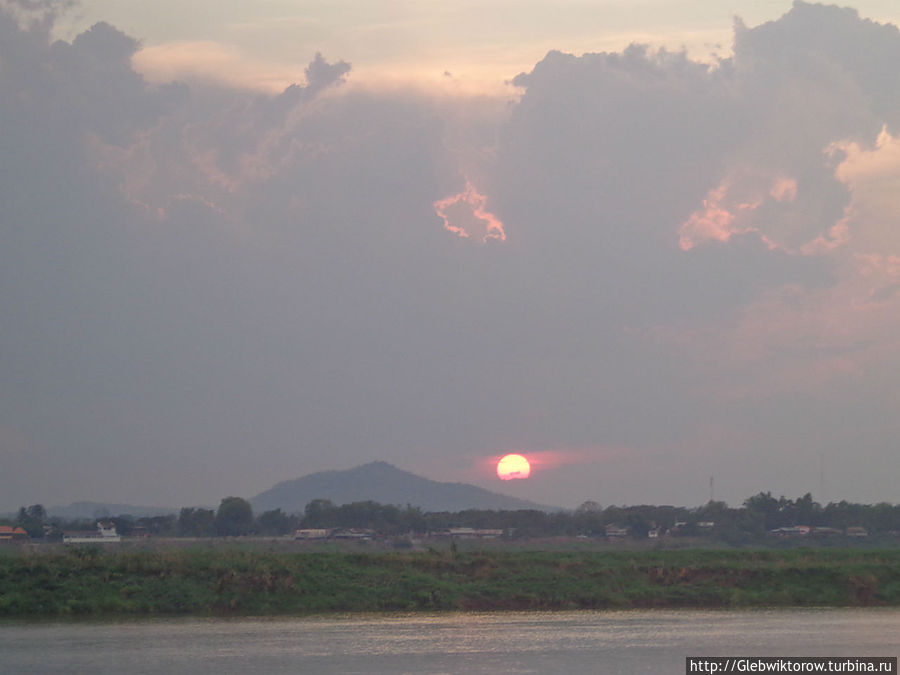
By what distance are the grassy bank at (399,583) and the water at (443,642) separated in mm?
2975

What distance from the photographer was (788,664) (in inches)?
1144

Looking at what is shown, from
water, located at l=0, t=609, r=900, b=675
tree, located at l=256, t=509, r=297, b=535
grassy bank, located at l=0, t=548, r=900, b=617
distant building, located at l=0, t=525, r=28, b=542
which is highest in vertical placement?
tree, located at l=256, t=509, r=297, b=535

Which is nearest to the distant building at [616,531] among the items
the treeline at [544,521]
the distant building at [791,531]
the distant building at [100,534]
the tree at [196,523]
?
the treeline at [544,521]

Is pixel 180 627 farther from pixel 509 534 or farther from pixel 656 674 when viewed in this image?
pixel 509 534

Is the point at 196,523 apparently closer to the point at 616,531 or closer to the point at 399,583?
the point at 616,531

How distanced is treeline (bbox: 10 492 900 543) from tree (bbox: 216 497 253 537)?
10 centimetres

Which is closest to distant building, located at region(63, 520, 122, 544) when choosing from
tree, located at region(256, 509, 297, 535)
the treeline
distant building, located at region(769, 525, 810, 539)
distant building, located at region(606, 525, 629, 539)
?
the treeline

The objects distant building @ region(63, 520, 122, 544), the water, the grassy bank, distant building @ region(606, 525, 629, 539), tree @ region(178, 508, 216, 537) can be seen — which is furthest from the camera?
tree @ region(178, 508, 216, 537)

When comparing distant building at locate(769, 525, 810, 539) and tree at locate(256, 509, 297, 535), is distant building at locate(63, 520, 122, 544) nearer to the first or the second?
tree at locate(256, 509, 297, 535)

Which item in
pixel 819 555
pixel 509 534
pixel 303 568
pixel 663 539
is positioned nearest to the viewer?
pixel 303 568

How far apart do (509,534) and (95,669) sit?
3230 inches

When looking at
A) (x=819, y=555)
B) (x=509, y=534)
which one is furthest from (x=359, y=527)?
(x=819, y=555)

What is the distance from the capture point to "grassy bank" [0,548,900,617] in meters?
45.1

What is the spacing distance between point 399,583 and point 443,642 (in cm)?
1297
